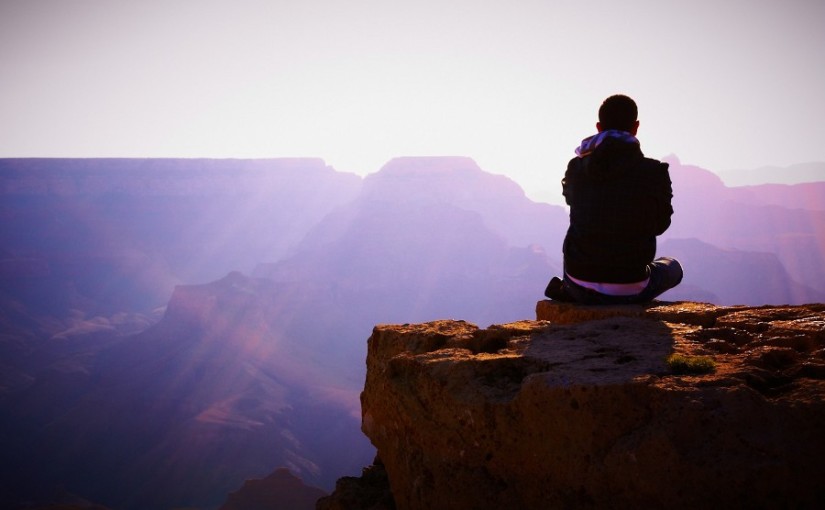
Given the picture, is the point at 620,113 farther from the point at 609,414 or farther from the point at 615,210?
the point at 609,414

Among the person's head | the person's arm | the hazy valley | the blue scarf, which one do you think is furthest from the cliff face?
the hazy valley

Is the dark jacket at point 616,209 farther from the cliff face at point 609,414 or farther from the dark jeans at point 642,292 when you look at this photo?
the cliff face at point 609,414

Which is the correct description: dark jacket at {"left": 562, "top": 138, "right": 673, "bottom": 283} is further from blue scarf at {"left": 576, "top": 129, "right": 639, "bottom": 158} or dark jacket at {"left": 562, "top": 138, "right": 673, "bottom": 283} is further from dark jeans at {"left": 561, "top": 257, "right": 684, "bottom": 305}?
dark jeans at {"left": 561, "top": 257, "right": 684, "bottom": 305}

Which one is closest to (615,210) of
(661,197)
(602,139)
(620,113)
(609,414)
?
(661,197)

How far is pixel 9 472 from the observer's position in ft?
132

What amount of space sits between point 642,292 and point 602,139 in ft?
4.33

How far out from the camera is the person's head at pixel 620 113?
160 inches

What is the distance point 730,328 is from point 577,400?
5.12 feet

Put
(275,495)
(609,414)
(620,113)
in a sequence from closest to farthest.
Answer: (609,414), (620,113), (275,495)

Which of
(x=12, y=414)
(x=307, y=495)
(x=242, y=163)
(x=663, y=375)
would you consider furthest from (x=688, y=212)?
(x=663, y=375)

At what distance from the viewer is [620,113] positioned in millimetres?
A: 4062

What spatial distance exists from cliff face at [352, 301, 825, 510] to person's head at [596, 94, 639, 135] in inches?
58.4

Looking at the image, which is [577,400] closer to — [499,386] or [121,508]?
[499,386]

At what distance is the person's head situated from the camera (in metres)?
4.05
